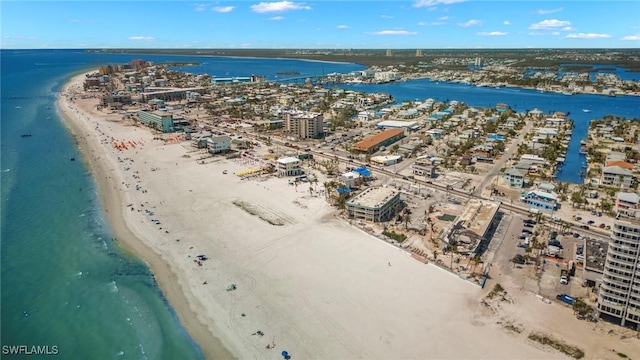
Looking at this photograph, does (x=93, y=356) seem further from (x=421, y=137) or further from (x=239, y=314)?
(x=421, y=137)

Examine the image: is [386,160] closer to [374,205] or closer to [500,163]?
[500,163]

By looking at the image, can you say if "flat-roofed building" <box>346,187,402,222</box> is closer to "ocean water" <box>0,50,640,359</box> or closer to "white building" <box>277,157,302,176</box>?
"white building" <box>277,157,302,176</box>

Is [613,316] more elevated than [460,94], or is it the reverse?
[460,94]

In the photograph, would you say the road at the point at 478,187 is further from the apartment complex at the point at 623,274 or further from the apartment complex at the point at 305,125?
the apartment complex at the point at 623,274


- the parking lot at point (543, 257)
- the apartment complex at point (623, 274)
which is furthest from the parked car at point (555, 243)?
the apartment complex at point (623, 274)

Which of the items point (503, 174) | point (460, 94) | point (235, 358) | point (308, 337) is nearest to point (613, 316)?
point (308, 337)

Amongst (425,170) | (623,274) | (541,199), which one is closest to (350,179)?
(425,170)
